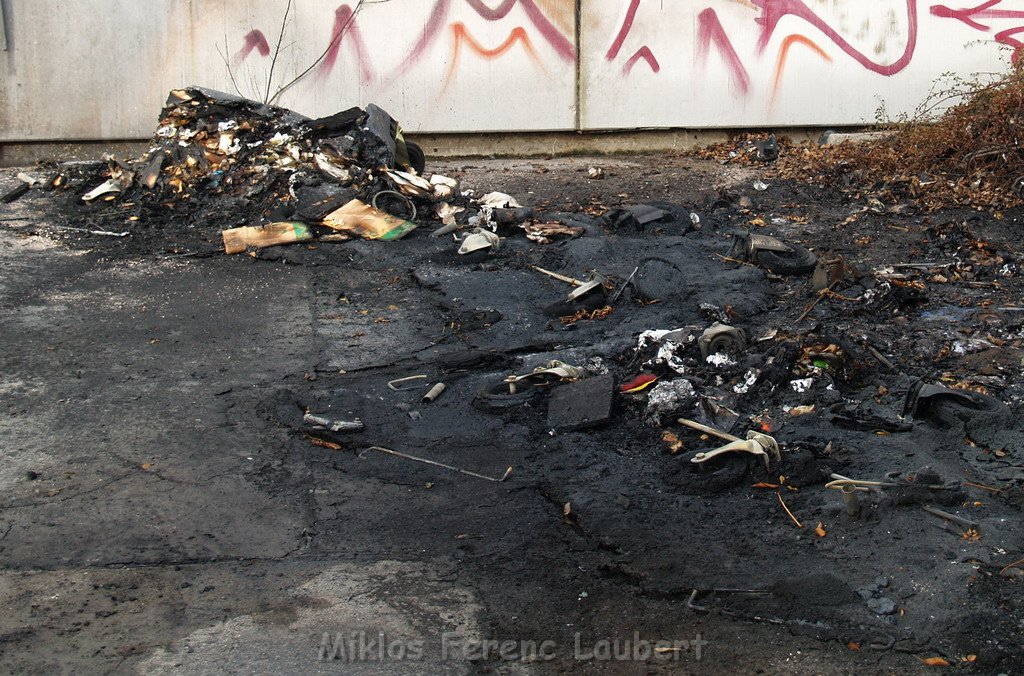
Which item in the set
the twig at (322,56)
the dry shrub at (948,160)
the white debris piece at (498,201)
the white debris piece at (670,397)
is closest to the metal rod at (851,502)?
the white debris piece at (670,397)

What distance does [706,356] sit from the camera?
501 centimetres

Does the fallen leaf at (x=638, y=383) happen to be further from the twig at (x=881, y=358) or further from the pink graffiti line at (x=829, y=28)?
the pink graffiti line at (x=829, y=28)

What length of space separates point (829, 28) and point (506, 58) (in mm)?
3403

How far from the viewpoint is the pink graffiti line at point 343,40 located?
10102 millimetres

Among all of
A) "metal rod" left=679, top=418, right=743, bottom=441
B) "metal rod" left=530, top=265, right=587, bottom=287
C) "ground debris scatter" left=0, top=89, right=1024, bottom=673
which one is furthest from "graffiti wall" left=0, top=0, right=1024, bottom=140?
"metal rod" left=679, top=418, right=743, bottom=441

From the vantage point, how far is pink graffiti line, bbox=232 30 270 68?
400 inches

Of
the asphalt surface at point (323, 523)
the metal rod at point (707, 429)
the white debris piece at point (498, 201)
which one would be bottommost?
the asphalt surface at point (323, 523)

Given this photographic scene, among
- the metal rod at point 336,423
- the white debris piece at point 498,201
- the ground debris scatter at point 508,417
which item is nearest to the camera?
the ground debris scatter at point 508,417

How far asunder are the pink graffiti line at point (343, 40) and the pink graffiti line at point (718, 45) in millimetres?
3509

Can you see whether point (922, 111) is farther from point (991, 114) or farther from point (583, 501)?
point (583, 501)

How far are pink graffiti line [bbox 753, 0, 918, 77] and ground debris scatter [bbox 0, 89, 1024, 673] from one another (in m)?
2.01

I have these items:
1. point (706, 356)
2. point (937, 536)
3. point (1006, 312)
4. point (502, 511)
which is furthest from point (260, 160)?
point (937, 536)

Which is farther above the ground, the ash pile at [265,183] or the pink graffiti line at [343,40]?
the pink graffiti line at [343,40]

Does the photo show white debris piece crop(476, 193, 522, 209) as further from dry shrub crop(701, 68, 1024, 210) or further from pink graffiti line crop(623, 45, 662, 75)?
pink graffiti line crop(623, 45, 662, 75)
